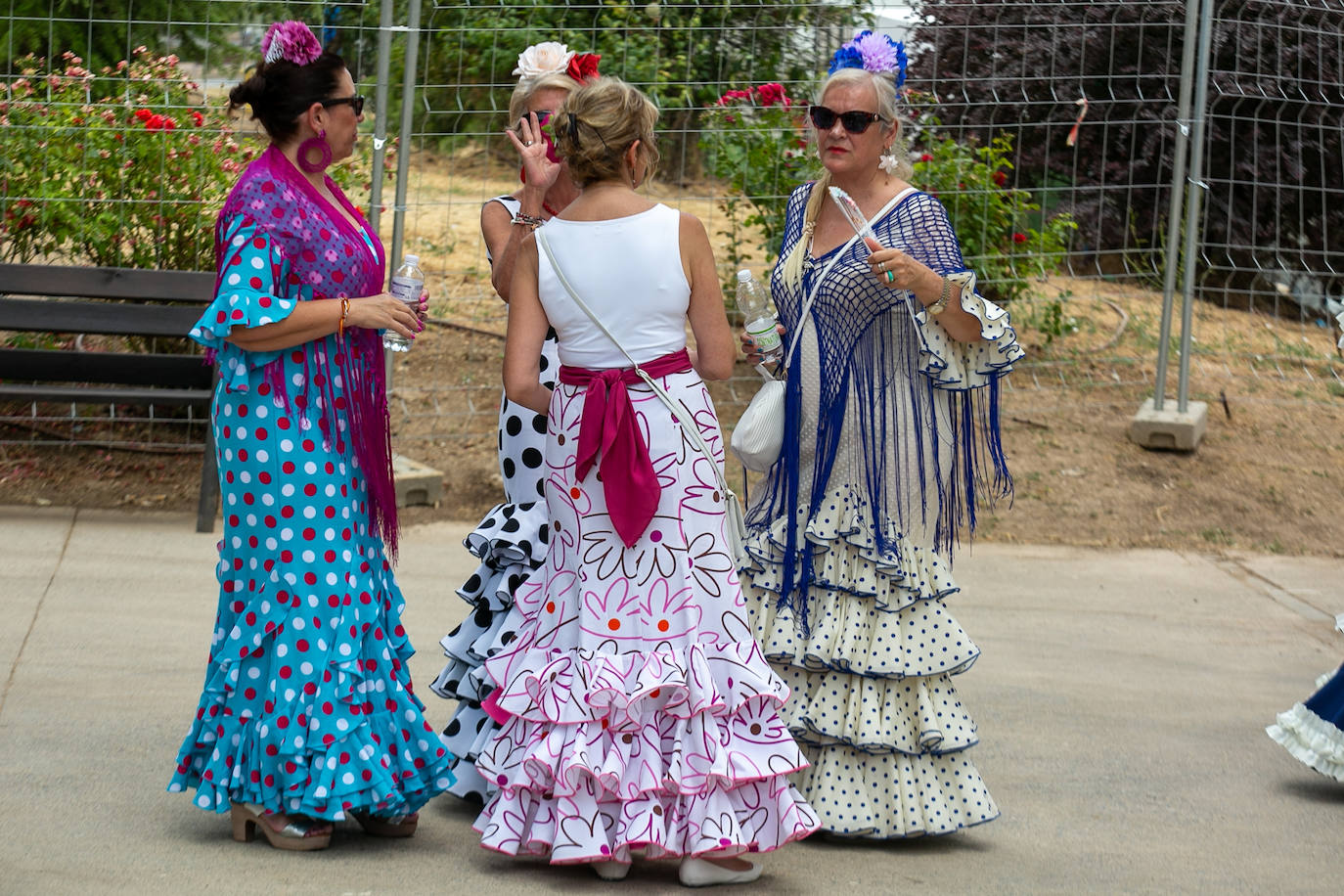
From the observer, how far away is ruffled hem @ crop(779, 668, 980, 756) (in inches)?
151

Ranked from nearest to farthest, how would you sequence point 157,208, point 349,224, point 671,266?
point 671,266 → point 349,224 → point 157,208

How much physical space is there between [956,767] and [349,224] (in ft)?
6.54

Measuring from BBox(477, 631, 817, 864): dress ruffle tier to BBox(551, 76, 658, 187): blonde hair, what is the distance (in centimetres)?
109

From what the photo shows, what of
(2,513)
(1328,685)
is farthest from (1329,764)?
(2,513)

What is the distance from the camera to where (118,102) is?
7.60 meters

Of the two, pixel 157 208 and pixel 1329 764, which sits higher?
pixel 157 208

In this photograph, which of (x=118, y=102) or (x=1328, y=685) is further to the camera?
(x=118, y=102)

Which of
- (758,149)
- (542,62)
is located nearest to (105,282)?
(758,149)

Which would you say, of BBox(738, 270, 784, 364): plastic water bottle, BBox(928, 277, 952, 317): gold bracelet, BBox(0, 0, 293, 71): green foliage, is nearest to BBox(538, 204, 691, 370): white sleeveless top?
BBox(738, 270, 784, 364): plastic water bottle

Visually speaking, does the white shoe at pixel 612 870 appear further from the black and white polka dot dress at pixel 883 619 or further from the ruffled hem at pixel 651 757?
the black and white polka dot dress at pixel 883 619

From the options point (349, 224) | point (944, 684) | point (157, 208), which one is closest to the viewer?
point (349, 224)

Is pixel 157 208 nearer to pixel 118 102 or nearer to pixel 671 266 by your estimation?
pixel 118 102

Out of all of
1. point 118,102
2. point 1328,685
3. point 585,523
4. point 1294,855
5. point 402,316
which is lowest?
point 1294,855

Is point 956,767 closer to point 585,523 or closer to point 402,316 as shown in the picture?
point 585,523
